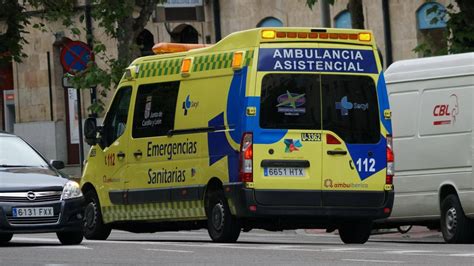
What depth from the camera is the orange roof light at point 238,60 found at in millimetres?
23172

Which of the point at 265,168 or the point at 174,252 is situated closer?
the point at 174,252

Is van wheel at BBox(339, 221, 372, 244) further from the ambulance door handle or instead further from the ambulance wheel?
the ambulance wheel

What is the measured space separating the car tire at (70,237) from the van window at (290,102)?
2.70 m

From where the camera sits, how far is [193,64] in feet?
80.2

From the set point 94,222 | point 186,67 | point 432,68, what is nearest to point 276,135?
point 186,67

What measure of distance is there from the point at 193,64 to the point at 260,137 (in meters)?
1.99

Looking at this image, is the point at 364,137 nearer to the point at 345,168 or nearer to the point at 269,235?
the point at 345,168

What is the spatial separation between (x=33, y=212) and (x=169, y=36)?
80.4 ft

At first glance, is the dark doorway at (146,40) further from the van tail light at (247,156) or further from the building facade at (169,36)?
the van tail light at (247,156)

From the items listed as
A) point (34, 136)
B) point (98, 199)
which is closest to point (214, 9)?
point (34, 136)

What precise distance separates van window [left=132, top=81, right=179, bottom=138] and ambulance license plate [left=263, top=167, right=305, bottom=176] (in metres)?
Result: 2.07

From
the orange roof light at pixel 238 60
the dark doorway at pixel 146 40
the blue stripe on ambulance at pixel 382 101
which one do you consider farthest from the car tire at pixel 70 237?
the dark doorway at pixel 146 40

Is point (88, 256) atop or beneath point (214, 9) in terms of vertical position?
beneath

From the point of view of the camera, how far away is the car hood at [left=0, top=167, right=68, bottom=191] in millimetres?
23047
